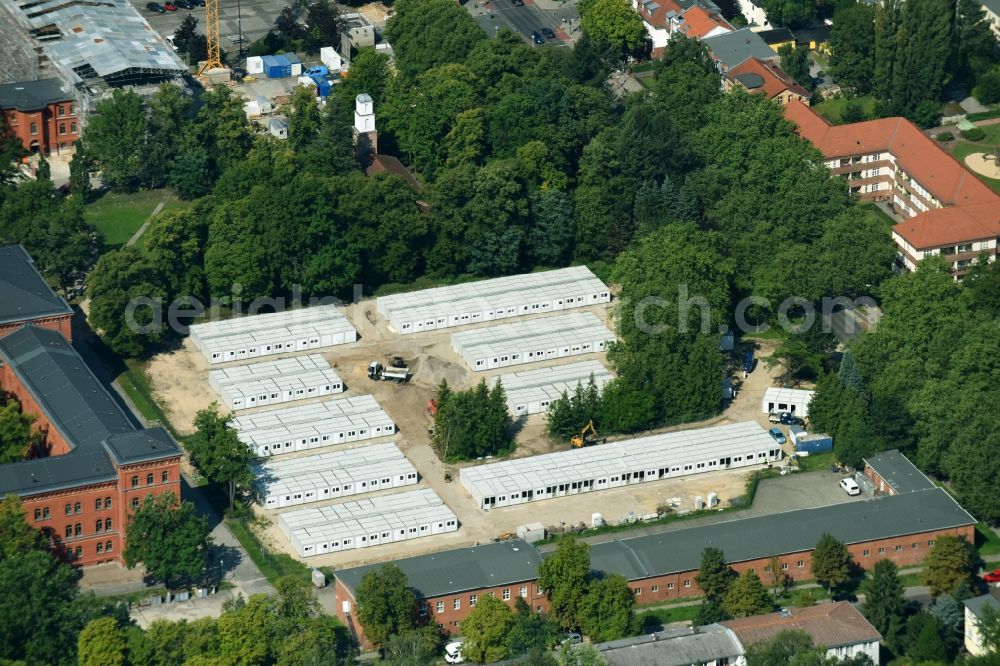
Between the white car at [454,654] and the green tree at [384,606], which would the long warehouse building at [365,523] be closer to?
the green tree at [384,606]

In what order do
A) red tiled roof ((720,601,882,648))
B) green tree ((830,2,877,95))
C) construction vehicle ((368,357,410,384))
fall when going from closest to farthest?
red tiled roof ((720,601,882,648)), construction vehicle ((368,357,410,384)), green tree ((830,2,877,95))

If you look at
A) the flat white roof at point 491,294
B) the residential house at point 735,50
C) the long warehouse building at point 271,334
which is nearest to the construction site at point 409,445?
the long warehouse building at point 271,334

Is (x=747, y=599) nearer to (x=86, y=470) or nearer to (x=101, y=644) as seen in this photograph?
(x=101, y=644)

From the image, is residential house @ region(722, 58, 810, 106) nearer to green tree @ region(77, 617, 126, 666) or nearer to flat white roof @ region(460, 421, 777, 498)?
flat white roof @ region(460, 421, 777, 498)

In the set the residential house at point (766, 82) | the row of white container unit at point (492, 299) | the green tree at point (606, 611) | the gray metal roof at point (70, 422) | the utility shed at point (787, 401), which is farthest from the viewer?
the residential house at point (766, 82)

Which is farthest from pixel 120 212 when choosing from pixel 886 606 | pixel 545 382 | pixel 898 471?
pixel 886 606

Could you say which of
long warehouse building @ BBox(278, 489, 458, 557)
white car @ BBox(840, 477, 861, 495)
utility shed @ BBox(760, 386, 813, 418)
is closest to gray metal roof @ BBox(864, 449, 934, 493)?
white car @ BBox(840, 477, 861, 495)
